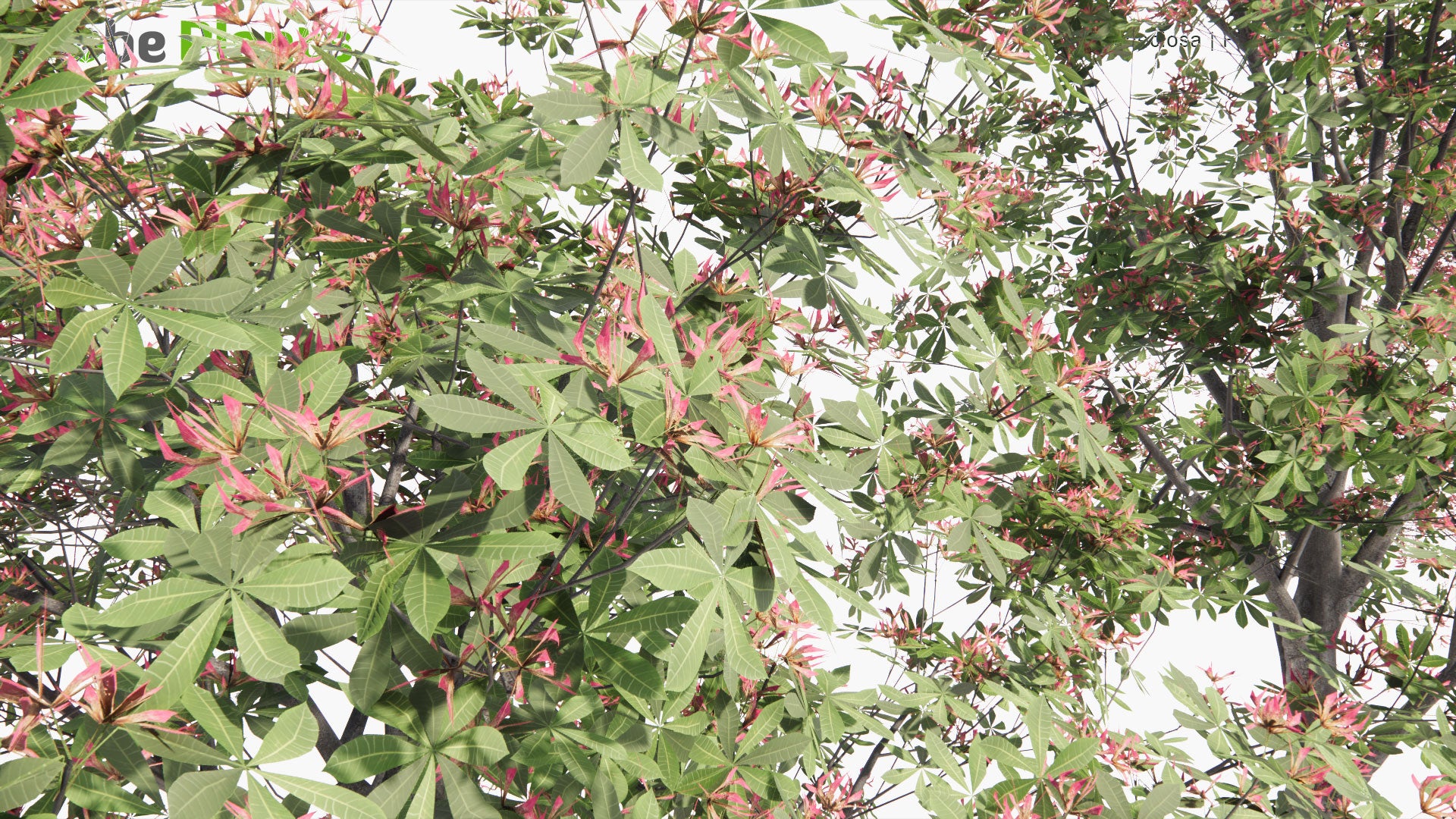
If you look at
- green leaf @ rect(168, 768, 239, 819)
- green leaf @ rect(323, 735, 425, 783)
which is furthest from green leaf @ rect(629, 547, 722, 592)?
green leaf @ rect(168, 768, 239, 819)

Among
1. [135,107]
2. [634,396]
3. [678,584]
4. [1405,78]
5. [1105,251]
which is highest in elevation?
[1405,78]

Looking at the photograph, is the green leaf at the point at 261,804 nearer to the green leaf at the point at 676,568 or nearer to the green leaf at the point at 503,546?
the green leaf at the point at 503,546

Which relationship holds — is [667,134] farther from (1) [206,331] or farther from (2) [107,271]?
(2) [107,271]

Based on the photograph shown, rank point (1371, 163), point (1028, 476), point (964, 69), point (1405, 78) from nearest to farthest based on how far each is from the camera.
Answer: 1. point (964, 69)
2. point (1028, 476)
3. point (1405, 78)
4. point (1371, 163)

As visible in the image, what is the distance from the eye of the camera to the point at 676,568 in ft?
5.05

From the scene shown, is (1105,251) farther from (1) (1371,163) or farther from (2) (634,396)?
(2) (634,396)

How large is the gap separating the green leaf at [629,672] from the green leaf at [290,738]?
54cm

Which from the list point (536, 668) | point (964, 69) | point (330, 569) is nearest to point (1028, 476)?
point (964, 69)

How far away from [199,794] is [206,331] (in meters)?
0.72

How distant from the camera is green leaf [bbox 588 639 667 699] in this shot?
1.84 metres

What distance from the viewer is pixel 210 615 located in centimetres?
144

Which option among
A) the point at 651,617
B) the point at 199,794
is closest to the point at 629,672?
the point at 651,617

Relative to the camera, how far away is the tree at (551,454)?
153 centimetres

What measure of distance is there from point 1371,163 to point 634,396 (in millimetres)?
5783
